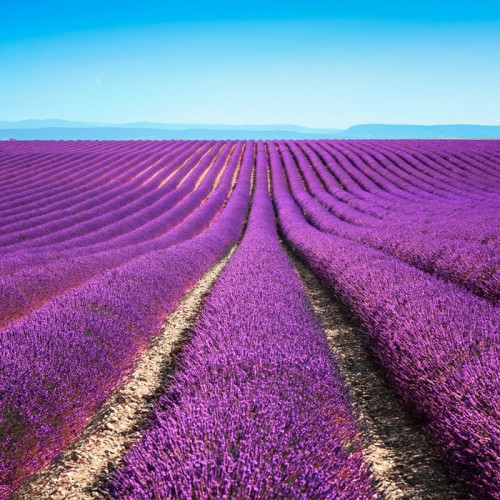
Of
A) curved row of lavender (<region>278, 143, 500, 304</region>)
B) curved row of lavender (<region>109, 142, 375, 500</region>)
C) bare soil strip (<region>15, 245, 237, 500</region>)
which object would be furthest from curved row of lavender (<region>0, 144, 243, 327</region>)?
curved row of lavender (<region>278, 143, 500, 304</region>)

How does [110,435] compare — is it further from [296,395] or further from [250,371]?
[296,395]

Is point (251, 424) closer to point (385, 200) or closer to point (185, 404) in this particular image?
point (185, 404)

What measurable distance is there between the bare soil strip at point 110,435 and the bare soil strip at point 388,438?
1595 millimetres

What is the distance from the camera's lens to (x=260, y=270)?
4.80 meters

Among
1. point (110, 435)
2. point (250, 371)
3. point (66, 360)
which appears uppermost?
point (250, 371)

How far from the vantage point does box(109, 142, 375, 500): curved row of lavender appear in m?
1.32

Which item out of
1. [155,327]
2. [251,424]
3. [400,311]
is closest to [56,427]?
[251,424]

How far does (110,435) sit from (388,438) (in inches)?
76.9

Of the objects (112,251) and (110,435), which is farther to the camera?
(112,251)

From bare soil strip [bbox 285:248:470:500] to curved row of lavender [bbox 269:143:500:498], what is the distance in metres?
0.13

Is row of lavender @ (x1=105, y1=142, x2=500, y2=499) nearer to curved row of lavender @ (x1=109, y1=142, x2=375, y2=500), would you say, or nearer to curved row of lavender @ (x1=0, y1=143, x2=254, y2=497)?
curved row of lavender @ (x1=109, y1=142, x2=375, y2=500)

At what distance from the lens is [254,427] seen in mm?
1573

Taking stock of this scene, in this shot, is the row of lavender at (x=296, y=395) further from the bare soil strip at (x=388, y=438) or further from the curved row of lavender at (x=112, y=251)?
the curved row of lavender at (x=112, y=251)

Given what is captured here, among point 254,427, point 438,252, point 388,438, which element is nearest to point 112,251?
point 438,252
